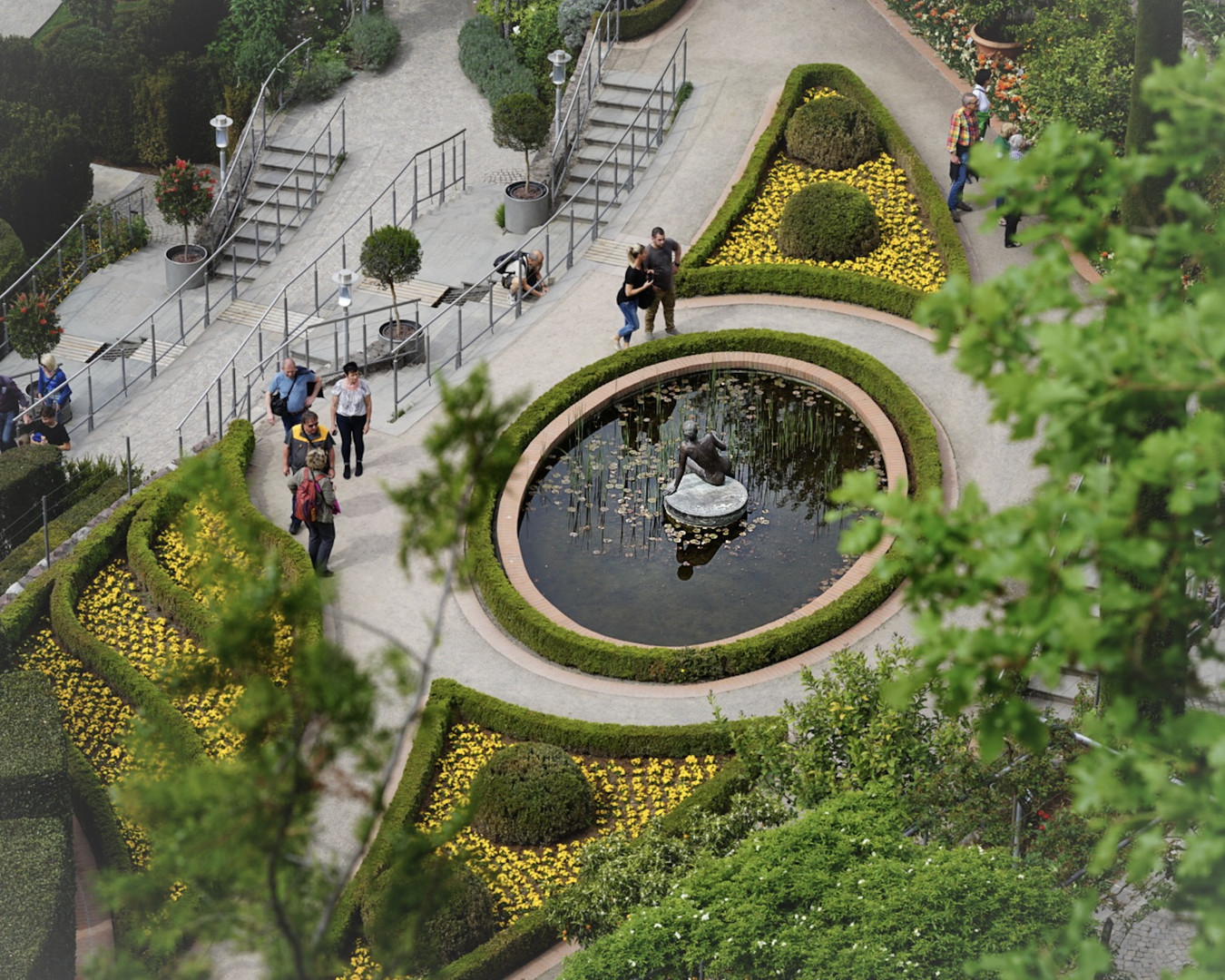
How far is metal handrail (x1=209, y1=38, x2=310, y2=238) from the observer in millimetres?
25281

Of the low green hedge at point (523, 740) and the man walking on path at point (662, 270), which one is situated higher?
the man walking on path at point (662, 270)

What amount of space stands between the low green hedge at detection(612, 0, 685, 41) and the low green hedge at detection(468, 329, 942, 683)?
8.31 metres

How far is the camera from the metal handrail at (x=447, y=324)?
66.5ft

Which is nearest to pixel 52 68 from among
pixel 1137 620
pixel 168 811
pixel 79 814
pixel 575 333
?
pixel 575 333

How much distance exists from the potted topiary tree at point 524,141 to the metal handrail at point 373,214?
3.67 ft

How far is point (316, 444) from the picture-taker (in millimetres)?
16875

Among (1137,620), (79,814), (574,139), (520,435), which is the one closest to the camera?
(1137,620)

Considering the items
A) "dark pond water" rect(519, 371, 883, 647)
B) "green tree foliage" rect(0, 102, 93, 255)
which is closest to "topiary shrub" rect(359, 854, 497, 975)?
"dark pond water" rect(519, 371, 883, 647)

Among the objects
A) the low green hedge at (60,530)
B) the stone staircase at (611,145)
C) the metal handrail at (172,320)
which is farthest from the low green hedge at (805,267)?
the low green hedge at (60,530)

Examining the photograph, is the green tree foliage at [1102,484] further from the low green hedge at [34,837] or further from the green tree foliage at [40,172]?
the green tree foliage at [40,172]

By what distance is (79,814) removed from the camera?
1416 centimetres

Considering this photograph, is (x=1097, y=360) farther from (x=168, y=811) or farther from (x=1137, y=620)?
(x=168, y=811)

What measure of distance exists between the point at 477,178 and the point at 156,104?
5856 millimetres

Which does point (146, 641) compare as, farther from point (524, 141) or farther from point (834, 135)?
point (834, 135)
